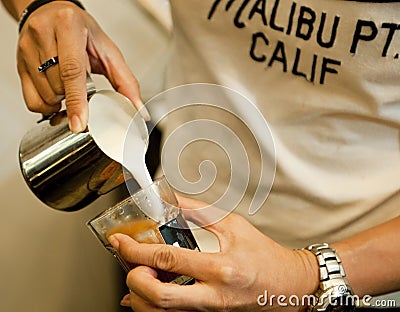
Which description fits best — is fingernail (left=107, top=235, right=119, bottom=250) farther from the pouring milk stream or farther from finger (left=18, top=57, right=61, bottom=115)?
finger (left=18, top=57, right=61, bottom=115)

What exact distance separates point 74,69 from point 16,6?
0.86ft

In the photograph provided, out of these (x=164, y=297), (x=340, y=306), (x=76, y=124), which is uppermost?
(x=76, y=124)

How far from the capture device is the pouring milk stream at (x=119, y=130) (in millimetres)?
785

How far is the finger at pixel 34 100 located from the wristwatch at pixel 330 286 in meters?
0.41

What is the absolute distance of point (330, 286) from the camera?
0.79m

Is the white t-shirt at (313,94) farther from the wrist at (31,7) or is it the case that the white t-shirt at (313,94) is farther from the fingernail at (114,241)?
the fingernail at (114,241)

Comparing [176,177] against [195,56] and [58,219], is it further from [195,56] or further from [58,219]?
[58,219]

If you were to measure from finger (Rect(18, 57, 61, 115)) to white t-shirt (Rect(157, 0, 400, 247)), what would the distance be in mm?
243

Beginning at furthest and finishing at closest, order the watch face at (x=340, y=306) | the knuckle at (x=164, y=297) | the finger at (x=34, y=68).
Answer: the finger at (x=34, y=68)
the watch face at (x=340, y=306)
the knuckle at (x=164, y=297)

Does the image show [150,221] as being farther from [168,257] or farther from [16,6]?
[16,6]

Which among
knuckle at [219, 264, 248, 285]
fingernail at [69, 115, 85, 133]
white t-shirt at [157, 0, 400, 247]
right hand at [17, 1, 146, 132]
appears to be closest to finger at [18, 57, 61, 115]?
→ right hand at [17, 1, 146, 132]

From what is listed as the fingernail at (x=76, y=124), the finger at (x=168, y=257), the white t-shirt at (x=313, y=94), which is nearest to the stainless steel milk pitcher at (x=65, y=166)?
the fingernail at (x=76, y=124)

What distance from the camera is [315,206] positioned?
982 millimetres

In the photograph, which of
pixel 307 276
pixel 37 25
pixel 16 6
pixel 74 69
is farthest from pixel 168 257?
pixel 16 6
